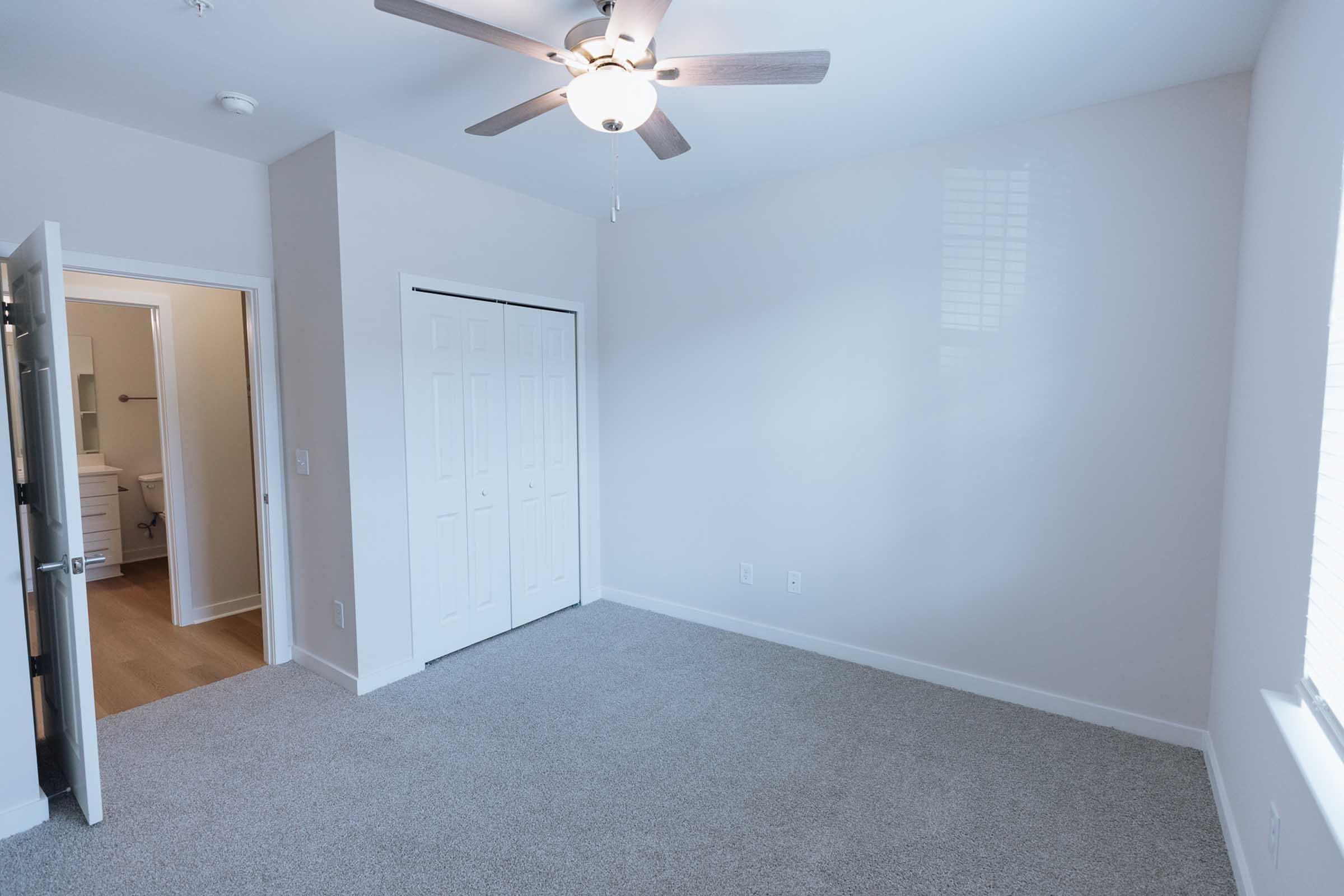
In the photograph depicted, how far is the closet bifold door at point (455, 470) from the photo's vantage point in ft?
10.4

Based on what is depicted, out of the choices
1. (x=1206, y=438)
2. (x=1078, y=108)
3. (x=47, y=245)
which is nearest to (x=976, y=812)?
(x=1206, y=438)

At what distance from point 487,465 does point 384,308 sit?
38.4 inches

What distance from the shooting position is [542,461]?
387 cm

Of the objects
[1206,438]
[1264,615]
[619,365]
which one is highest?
[619,365]

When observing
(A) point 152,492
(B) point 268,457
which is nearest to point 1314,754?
(B) point 268,457

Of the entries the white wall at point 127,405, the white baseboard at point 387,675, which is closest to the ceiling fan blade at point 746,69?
the white baseboard at point 387,675

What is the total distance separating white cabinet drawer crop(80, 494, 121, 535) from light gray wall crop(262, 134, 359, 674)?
2885 mm

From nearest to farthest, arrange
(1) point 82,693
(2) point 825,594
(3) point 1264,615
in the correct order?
(3) point 1264,615, (1) point 82,693, (2) point 825,594

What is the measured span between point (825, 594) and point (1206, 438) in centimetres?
175

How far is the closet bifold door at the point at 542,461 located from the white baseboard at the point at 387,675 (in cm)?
68

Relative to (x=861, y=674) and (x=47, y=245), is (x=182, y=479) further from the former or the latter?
(x=861, y=674)

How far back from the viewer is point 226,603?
405 cm

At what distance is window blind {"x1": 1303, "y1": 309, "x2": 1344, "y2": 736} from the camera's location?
1.28 metres

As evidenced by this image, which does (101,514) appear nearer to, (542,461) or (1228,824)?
(542,461)
